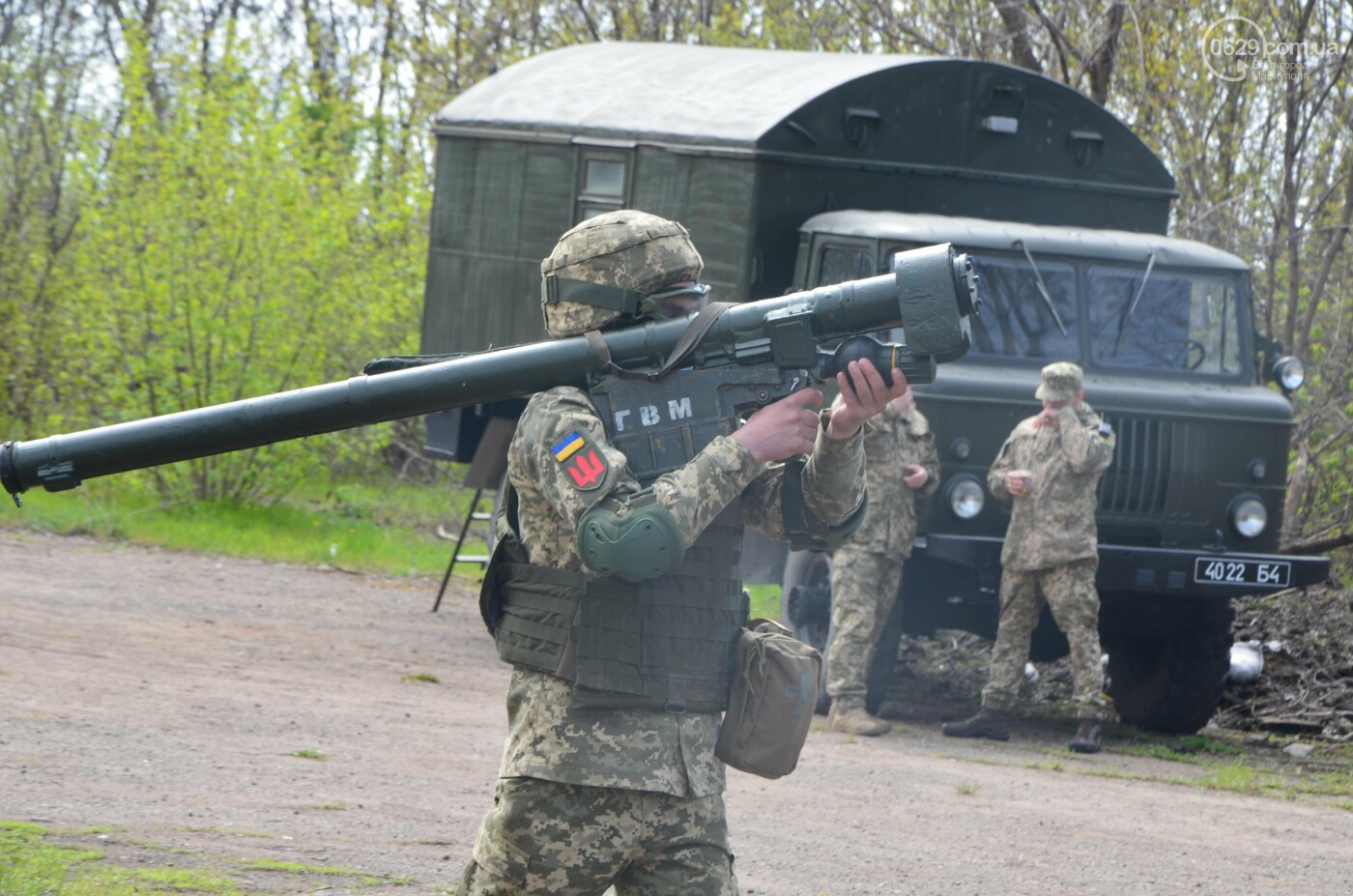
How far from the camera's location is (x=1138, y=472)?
8500 mm

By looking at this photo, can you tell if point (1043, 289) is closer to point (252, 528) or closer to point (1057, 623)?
point (1057, 623)

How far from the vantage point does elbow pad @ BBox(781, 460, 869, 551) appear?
3758 mm

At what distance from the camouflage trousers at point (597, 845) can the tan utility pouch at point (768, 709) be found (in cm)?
15

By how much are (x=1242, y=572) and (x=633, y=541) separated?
18.7ft

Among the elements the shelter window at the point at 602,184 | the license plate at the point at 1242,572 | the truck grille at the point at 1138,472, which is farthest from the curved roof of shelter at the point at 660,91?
the license plate at the point at 1242,572

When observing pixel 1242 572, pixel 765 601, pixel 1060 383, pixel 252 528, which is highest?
pixel 1060 383

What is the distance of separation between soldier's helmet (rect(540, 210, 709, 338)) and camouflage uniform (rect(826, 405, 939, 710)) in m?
4.49

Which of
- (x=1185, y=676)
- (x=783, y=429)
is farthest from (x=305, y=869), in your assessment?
(x=1185, y=676)

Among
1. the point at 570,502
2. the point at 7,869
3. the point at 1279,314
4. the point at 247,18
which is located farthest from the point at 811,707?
the point at 247,18

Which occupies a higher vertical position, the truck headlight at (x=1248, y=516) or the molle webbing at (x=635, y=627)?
the molle webbing at (x=635, y=627)

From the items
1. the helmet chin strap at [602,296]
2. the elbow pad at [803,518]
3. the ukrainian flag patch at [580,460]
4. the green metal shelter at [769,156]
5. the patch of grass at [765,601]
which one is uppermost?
the green metal shelter at [769,156]

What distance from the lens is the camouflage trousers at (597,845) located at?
341 centimetres

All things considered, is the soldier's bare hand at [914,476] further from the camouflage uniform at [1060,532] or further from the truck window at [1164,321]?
the truck window at [1164,321]

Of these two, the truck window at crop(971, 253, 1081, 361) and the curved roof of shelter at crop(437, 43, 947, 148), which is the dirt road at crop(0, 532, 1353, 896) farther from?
the curved roof of shelter at crop(437, 43, 947, 148)
